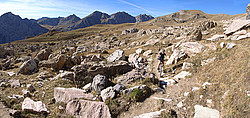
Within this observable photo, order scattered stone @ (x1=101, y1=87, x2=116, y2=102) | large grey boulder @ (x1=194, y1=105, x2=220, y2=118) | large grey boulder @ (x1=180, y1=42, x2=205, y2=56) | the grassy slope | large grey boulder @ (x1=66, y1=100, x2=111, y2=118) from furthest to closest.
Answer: large grey boulder @ (x1=180, y1=42, x2=205, y2=56) < scattered stone @ (x1=101, y1=87, x2=116, y2=102) < large grey boulder @ (x1=66, y1=100, x2=111, y2=118) < large grey boulder @ (x1=194, y1=105, x2=220, y2=118) < the grassy slope

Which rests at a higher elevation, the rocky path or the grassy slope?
the grassy slope

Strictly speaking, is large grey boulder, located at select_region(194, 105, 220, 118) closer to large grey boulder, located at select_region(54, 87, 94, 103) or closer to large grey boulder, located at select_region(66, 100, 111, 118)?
large grey boulder, located at select_region(66, 100, 111, 118)

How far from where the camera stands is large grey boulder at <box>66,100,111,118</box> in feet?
25.5

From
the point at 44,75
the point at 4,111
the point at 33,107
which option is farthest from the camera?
the point at 44,75

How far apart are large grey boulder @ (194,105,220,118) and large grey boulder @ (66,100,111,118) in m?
5.10

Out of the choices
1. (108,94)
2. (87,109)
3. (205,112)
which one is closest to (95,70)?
(108,94)

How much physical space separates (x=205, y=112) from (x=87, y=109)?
691 centimetres

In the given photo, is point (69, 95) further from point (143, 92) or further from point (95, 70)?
point (143, 92)

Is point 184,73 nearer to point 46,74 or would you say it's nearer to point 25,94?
point 25,94

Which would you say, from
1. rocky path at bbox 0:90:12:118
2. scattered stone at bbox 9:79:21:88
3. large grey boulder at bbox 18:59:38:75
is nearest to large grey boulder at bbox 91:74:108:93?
rocky path at bbox 0:90:12:118

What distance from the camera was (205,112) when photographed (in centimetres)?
646

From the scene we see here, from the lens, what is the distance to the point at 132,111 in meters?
8.30

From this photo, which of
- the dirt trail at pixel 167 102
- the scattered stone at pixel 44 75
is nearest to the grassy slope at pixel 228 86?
the dirt trail at pixel 167 102

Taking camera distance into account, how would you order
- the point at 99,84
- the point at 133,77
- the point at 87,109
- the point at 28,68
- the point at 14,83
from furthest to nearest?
the point at 28,68
the point at 14,83
the point at 133,77
the point at 99,84
the point at 87,109
